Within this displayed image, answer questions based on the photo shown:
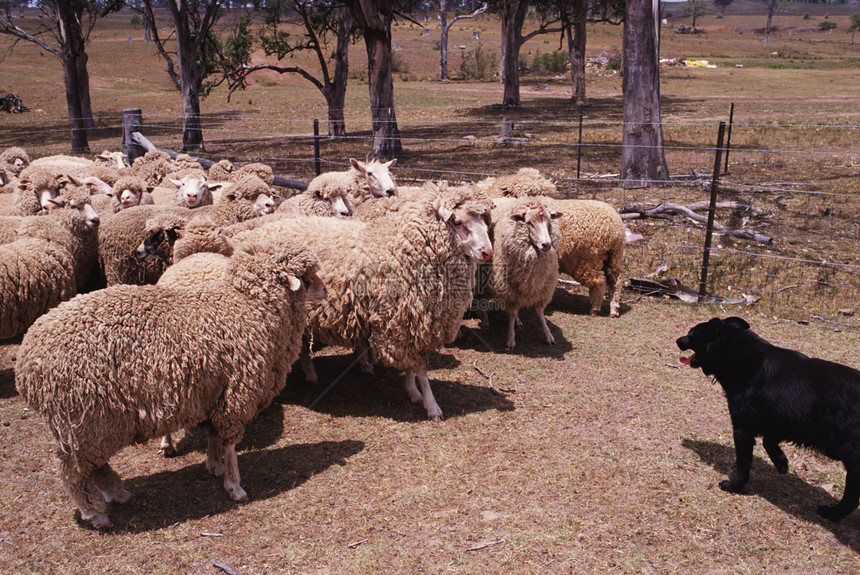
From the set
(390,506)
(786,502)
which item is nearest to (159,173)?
(390,506)

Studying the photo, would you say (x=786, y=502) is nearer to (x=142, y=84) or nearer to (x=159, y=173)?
(x=159, y=173)

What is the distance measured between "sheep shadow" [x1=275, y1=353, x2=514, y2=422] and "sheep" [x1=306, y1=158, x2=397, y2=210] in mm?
2810

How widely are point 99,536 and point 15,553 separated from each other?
0.49 meters

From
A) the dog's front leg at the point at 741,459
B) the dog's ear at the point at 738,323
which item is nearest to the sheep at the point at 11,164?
the dog's ear at the point at 738,323

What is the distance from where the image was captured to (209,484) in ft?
16.3

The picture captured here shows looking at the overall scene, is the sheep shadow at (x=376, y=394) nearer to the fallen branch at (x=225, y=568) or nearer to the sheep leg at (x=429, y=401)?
the sheep leg at (x=429, y=401)

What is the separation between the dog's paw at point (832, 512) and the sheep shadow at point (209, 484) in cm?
348

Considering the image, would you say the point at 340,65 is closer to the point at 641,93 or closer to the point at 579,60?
the point at 641,93

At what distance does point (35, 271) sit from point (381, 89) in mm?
14495

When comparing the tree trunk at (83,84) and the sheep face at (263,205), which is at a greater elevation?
the tree trunk at (83,84)

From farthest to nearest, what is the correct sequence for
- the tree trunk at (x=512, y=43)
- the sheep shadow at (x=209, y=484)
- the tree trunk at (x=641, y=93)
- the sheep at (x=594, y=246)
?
the tree trunk at (x=512, y=43), the tree trunk at (x=641, y=93), the sheep at (x=594, y=246), the sheep shadow at (x=209, y=484)

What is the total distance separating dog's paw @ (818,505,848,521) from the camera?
441cm

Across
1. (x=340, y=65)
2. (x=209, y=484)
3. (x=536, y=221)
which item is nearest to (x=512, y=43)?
(x=340, y=65)

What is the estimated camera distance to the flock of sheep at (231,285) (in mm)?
4246
